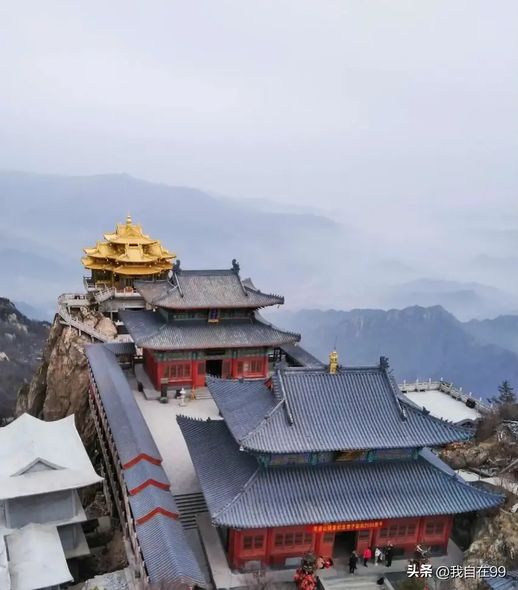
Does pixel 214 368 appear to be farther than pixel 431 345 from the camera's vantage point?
No

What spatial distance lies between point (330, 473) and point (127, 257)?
27.0 m

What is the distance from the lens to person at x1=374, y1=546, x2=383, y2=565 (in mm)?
17422

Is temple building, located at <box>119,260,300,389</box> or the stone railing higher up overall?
temple building, located at <box>119,260,300,389</box>

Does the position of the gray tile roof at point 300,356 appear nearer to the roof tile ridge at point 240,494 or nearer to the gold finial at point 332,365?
the gold finial at point 332,365

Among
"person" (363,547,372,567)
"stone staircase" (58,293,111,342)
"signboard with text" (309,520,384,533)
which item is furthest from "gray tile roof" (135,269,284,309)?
"person" (363,547,372,567)

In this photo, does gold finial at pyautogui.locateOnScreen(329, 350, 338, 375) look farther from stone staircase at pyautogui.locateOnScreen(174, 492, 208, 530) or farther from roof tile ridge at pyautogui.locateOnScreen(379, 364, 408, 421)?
stone staircase at pyautogui.locateOnScreen(174, 492, 208, 530)

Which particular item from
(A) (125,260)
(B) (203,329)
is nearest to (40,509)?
(B) (203,329)

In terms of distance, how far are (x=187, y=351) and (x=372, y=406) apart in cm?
1329

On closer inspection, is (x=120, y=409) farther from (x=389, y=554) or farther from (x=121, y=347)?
(x=389, y=554)

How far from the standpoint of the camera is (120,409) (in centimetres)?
2345

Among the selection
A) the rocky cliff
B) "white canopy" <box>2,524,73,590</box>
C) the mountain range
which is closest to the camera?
"white canopy" <box>2,524,73,590</box>

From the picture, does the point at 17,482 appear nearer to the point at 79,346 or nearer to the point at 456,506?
the point at 456,506

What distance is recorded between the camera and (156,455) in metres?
19.9

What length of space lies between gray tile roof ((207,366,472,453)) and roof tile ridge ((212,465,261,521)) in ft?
3.85
